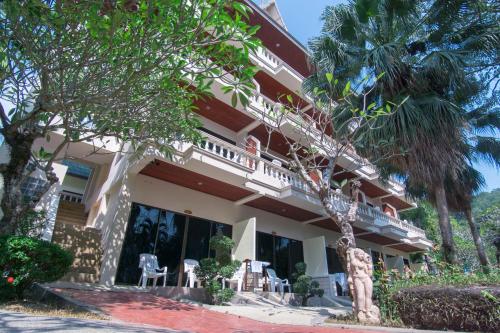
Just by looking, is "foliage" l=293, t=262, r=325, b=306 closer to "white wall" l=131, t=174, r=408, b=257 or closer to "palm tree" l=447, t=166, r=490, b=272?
"white wall" l=131, t=174, r=408, b=257

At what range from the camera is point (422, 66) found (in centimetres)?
977

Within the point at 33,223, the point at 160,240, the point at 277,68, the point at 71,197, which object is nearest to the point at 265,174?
the point at 160,240

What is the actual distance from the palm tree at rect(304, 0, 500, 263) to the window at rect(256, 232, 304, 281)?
6307 millimetres

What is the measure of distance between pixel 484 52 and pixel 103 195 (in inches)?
579

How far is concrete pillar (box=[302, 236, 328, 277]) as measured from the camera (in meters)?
13.6

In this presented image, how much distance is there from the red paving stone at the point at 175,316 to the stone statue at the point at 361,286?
1.02 m

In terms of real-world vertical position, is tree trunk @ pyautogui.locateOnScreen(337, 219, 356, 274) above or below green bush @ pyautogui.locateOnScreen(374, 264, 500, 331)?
above

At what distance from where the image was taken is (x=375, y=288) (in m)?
7.11

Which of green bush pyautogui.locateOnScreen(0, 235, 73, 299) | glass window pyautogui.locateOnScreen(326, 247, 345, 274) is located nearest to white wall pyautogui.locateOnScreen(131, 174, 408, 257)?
glass window pyautogui.locateOnScreen(326, 247, 345, 274)

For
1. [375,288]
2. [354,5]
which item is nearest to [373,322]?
[375,288]

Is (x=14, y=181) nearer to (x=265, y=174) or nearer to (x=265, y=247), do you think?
(x=265, y=174)

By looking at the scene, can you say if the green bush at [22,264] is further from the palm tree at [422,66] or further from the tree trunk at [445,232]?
the tree trunk at [445,232]

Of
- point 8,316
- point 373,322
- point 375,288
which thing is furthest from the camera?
point 375,288

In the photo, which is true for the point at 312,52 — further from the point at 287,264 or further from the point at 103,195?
the point at 103,195
